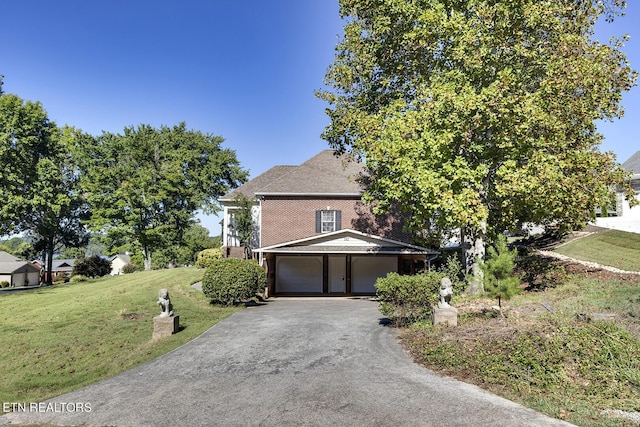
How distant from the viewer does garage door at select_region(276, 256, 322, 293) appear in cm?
2731

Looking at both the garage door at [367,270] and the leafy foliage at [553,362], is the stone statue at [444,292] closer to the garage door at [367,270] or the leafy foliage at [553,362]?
the leafy foliage at [553,362]

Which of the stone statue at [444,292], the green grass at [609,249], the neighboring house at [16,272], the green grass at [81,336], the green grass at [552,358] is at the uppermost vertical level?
the green grass at [609,249]

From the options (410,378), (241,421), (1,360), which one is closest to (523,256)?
(410,378)

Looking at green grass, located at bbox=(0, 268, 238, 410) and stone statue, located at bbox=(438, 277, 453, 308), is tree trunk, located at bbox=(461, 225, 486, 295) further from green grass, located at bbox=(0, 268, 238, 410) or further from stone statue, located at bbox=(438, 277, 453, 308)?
green grass, located at bbox=(0, 268, 238, 410)

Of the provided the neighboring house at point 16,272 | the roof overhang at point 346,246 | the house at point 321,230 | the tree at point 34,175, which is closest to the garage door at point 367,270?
the house at point 321,230

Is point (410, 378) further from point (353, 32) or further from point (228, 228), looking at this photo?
point (228, 228)

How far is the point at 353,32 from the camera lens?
20734 mm

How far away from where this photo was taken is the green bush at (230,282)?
19.2m

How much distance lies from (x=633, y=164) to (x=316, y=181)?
24.0 metres

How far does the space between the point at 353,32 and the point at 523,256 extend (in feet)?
56.5

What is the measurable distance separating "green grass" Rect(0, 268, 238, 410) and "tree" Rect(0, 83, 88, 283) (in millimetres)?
22109

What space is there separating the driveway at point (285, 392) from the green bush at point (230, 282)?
6190 millimetres

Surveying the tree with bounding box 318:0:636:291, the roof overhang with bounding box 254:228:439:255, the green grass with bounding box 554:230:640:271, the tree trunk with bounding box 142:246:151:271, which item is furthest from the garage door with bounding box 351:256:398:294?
the tree trunk with bounding box 142:246:151:271

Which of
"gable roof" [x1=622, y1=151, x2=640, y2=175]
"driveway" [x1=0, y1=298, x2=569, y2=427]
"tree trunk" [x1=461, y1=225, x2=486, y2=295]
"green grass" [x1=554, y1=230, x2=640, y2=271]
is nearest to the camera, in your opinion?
"driveway" [x1=0, y1=298, x2=569, y2=427]
